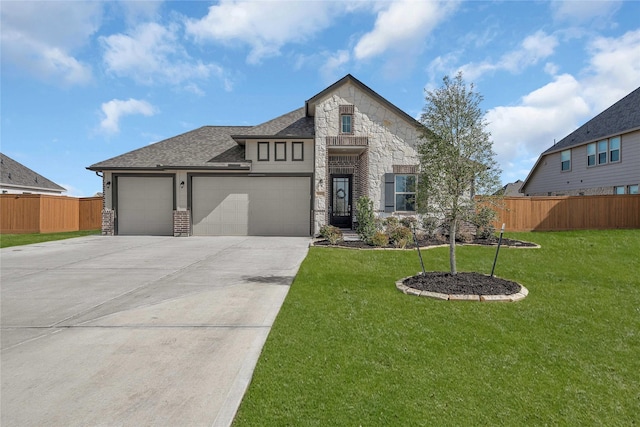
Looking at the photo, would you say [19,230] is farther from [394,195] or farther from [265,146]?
[394,195]

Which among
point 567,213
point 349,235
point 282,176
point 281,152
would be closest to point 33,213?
point 282,176

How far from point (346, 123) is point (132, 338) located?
1266cm

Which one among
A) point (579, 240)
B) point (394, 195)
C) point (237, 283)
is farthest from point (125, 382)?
point (579, 240)

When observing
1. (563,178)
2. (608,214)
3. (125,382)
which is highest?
(563,178)

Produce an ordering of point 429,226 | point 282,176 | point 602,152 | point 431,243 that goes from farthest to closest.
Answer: point 602,152 → point 282,176 → point 429,226 → point 431,243

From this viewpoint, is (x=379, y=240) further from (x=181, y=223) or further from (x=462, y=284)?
(x=181, y=223)

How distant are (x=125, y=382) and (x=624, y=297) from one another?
8.06m

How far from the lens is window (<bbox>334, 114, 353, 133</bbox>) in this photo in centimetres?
1517

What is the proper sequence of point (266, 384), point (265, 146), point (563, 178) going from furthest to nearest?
point (563, 178)
point (265, 146)
point (266, 384)

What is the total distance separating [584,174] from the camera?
20953 millimetres

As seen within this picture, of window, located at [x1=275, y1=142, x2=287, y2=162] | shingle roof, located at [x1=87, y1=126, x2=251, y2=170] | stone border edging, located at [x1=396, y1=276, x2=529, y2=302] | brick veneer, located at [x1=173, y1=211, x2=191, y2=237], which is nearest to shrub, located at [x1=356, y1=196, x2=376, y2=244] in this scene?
window, located at [x1=275, y1=142, x2=287, y2=162]

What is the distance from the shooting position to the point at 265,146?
16016 millimetres

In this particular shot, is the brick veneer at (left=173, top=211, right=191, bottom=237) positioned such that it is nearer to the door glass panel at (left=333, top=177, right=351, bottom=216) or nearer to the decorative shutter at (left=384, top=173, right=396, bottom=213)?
the door glass panel at (left=333, top=177, right=351, bottom=216)

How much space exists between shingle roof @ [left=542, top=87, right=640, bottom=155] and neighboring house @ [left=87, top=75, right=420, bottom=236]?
12.5 metres
